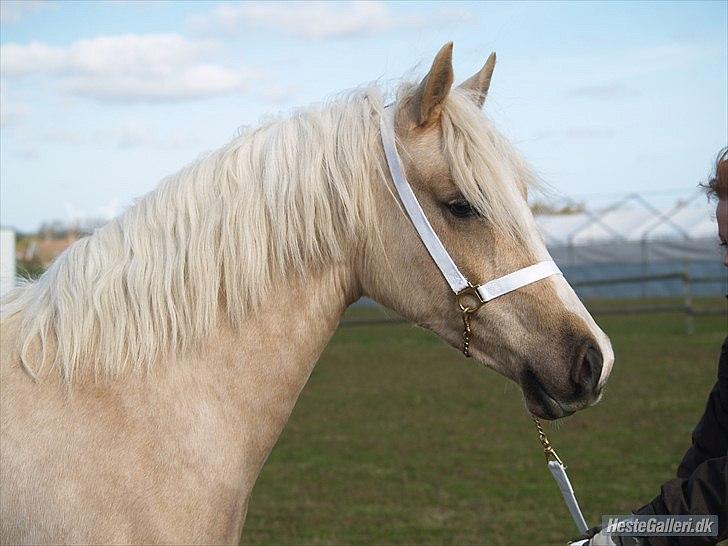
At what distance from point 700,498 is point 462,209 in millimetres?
1178

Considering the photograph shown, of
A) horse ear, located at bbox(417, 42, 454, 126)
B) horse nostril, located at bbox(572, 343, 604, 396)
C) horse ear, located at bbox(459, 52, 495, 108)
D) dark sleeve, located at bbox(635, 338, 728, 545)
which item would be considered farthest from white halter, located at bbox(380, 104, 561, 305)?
dark sleeve, located at bbox(635, 338, 728, 545)

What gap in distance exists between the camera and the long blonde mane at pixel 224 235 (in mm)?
2707

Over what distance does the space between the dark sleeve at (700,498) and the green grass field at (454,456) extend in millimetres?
542

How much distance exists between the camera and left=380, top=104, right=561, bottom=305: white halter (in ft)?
9.04

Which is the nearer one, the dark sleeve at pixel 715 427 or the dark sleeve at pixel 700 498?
the dark sleeve at pixel 700 498

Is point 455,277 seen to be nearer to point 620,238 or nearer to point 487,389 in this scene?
point 487,389

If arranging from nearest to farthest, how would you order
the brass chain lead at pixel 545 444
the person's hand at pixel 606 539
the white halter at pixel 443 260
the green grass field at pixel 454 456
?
1. the person's hand at pixel 606 539
2. the white halter at pixel 443 260
3. the brass chain lead at pixel 545 444
4. the green grass field at pixel 454 456

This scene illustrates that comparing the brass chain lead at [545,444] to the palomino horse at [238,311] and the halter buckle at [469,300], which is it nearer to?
the palomino horse at [238,311]

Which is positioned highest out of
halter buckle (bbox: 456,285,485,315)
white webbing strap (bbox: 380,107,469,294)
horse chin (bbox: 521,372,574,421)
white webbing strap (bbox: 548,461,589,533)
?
white webbing strap (bbox: 380,107,469,294)

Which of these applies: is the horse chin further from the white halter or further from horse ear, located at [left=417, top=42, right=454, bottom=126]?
horse ear, located at [left=417, top=42, right=454, bottom=126]

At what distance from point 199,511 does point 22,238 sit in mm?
18175

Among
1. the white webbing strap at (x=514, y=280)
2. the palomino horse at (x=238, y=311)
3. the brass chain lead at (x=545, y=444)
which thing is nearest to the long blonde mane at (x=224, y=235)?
the palomino horse at (x=238, y=311)

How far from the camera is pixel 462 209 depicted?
2816 mm

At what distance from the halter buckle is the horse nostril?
0.37m
